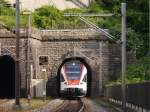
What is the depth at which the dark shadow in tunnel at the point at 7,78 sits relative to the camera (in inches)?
2725

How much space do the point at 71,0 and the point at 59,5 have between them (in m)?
2.83

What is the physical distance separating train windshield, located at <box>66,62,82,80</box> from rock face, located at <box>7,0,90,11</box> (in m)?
33.1

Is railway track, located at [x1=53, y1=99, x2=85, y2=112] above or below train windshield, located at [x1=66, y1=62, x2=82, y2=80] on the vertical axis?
below

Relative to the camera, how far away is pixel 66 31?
218ft

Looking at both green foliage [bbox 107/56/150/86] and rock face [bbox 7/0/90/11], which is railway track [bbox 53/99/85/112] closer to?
green foliage [bbox 107/56/150/86]

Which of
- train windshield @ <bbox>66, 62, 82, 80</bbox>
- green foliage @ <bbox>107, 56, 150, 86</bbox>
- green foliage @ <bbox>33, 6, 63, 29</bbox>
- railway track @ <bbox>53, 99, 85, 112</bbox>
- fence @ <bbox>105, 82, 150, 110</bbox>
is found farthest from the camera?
green foliage @ <bbox>33, 6, 63, 29</bbox>

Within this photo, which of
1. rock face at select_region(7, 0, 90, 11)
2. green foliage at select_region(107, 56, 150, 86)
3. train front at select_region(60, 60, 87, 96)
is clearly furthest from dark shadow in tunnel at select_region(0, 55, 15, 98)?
rock face at select_region(7, 0, 90, 11)

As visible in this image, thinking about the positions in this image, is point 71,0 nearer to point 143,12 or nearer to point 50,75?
point 143,12

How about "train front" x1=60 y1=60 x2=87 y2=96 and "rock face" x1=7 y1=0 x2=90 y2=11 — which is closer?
"train front" x1=60 y1=60 x2=87 y2=96

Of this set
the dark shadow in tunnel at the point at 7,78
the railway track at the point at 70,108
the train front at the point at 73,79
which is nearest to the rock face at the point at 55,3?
the dark shadow in tunnel at the point at 7,78

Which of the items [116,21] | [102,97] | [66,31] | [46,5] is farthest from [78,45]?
[46,5]

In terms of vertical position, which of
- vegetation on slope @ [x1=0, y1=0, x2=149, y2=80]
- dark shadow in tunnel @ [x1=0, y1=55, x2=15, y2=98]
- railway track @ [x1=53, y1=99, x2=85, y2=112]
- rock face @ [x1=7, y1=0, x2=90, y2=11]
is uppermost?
rock face @ [x1=7, y1=0, x2=90, y2=11]

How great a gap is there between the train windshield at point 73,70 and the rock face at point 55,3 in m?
33.1

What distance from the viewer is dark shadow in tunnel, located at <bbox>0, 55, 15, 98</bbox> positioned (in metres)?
69.2
